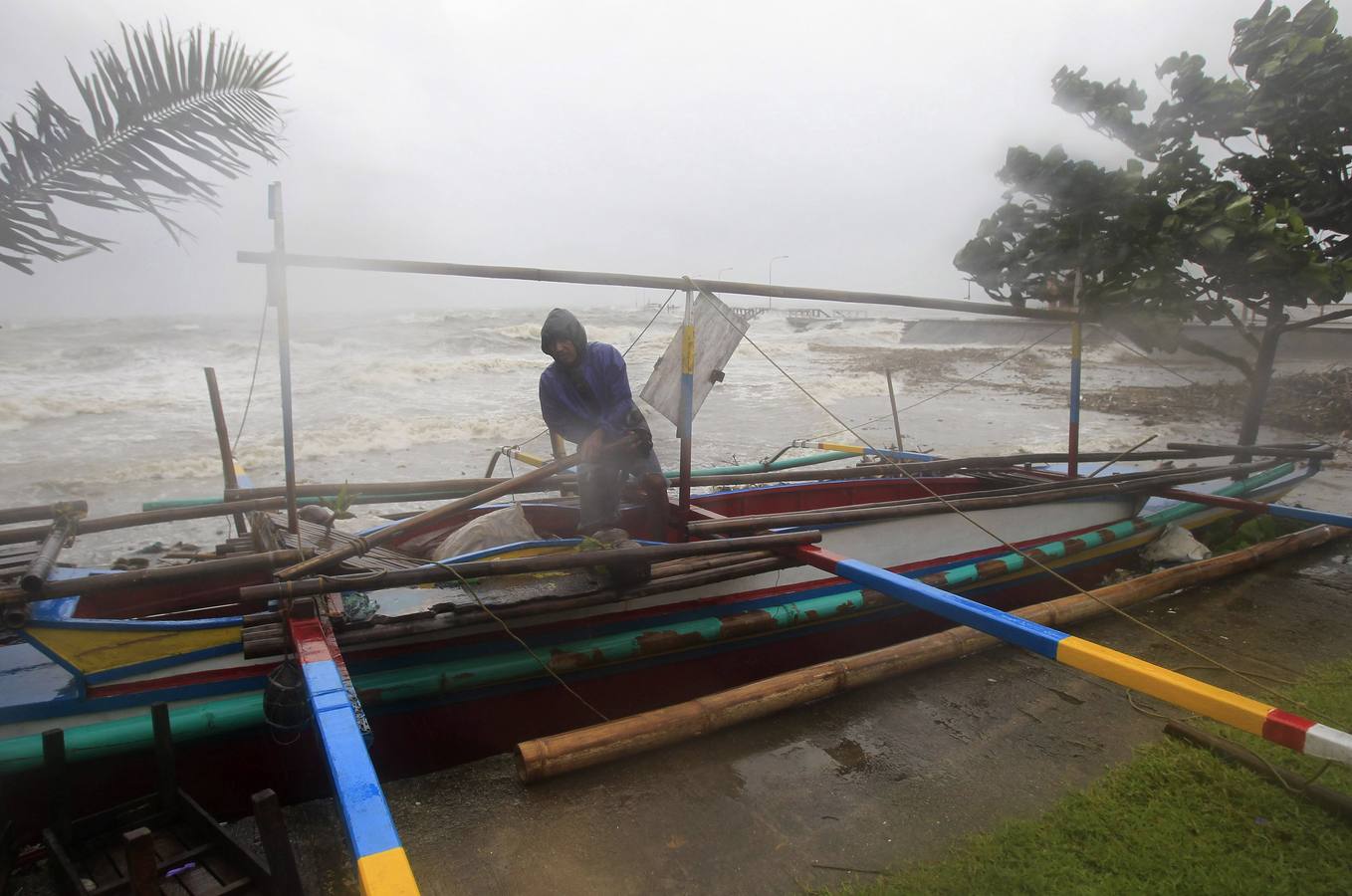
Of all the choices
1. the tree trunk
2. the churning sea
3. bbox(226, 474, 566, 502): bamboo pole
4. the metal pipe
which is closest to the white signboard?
bbox(226, 474, 566, 502): bamboo pole

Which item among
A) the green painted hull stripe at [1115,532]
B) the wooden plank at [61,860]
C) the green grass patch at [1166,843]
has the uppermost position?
the green painted hull stripe at [1115,532]

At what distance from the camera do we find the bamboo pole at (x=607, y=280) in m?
3.54

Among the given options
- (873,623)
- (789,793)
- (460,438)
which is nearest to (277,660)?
(789,793)

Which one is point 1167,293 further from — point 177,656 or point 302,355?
point 302,355

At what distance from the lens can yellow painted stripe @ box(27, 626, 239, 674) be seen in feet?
10.1

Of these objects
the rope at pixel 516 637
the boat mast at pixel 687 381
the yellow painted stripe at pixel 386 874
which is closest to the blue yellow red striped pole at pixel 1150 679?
the boat mast at pixel 687 381

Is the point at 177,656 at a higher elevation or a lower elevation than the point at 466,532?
lower

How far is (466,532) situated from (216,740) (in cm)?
161

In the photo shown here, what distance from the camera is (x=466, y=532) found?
4.51 meters

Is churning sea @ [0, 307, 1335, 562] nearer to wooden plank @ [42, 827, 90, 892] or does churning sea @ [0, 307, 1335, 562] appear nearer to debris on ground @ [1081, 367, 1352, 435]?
debris on ground @ [1081, 367, 1352, 435]

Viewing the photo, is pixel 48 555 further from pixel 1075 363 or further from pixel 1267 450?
pixel 1267 450

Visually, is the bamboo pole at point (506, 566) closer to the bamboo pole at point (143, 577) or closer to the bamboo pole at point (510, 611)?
the bamboo pole at point (510, 611)

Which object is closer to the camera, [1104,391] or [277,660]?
[277,660]

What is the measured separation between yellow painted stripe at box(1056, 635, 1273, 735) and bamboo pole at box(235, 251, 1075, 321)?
8.29 ft
